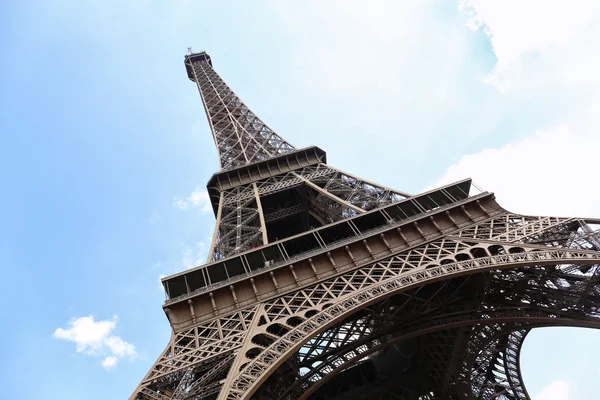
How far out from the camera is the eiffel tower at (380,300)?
1248cm

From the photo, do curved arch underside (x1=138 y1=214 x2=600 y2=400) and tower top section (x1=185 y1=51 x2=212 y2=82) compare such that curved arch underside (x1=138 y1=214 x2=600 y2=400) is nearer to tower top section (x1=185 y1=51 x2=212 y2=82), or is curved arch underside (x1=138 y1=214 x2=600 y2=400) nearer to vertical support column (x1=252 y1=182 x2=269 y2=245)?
vertical support column (x1=252 y1=182 x2=269 y2=245)

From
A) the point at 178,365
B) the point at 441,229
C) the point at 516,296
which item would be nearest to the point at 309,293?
the point at 178,365

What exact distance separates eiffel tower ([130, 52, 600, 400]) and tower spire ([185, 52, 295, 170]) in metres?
8.34

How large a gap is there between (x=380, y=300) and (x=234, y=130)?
23613mm

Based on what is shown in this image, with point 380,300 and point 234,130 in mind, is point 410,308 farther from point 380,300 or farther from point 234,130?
point 234,130

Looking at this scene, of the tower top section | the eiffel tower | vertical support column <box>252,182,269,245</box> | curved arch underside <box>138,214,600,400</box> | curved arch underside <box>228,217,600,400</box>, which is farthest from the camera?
the tower top section

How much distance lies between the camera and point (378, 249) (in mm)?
16172

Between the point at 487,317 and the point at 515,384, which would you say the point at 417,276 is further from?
the point at 515,384

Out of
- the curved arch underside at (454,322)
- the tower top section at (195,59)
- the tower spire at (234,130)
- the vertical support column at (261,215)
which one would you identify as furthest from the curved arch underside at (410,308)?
the tower top section at (195,59)

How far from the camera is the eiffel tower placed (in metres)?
12.5

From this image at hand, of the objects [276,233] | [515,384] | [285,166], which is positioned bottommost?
[515,384]

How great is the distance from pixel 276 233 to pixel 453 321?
15001mm

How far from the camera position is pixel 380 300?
44.6 feet

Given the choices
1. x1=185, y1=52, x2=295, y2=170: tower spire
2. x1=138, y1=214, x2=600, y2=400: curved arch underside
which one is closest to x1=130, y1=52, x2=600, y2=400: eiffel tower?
x1=138, y1=214, x2=600, y2=400: curved arch underside
